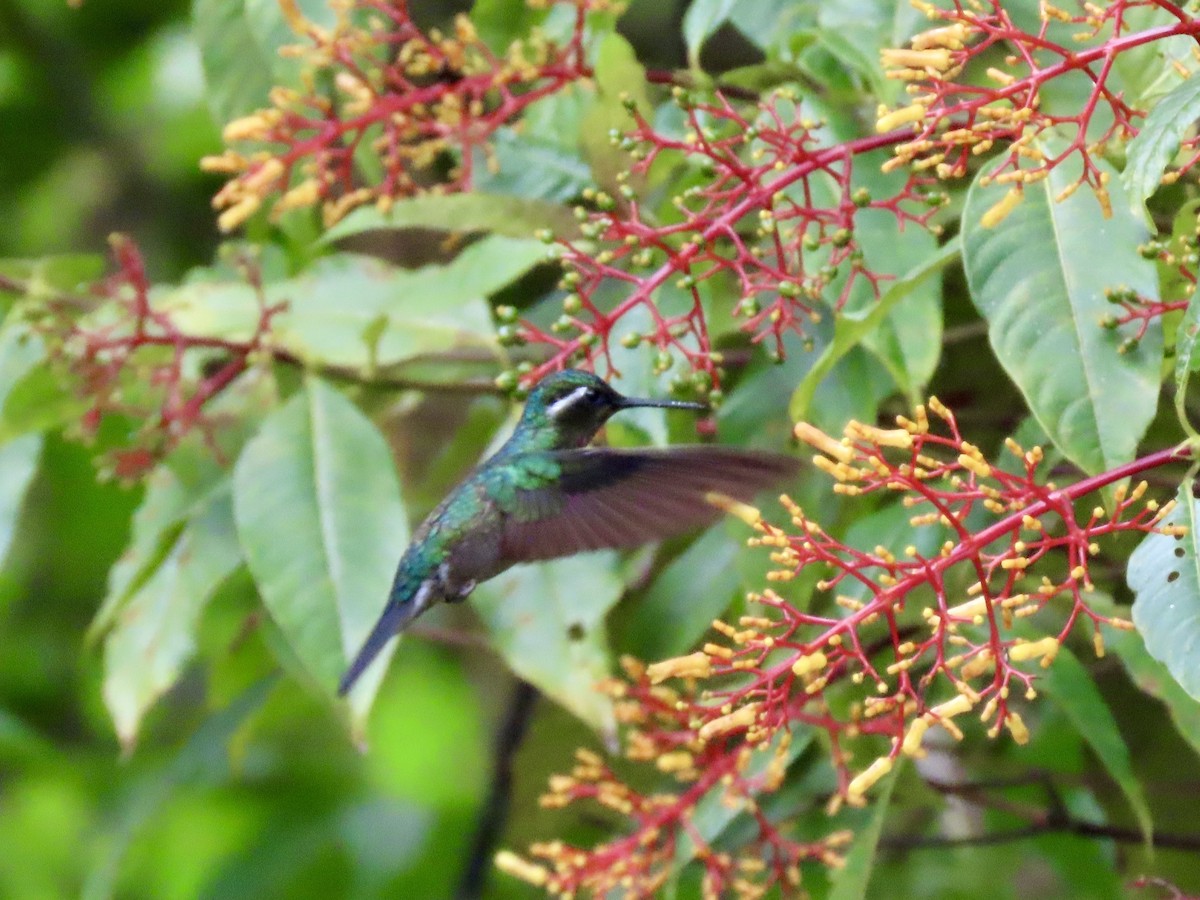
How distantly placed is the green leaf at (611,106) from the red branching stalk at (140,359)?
1.58 feet

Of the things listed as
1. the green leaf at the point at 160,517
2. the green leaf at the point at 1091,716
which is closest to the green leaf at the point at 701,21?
the green leaf at the point at 1091,716

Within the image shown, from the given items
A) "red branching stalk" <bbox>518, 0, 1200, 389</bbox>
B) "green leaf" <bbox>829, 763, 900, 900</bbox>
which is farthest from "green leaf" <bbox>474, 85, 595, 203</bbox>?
"green leaf" <bbox>829, 763, 900, 900</bbox>

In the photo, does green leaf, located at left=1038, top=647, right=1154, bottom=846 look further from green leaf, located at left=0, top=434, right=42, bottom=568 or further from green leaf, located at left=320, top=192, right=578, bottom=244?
green leaf, located at left=0, top=434, right=42, bottom=568

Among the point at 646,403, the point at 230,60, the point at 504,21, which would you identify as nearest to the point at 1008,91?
the point at 646,403

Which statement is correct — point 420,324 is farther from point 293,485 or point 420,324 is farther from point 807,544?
point 807,544

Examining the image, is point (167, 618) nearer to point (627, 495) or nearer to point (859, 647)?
point (627, 495)

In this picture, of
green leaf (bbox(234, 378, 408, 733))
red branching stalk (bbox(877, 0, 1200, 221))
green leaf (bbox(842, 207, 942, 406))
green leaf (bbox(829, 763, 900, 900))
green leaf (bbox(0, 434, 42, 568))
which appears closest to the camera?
red branching stalk (bbox(877, 0, 1200, 221))

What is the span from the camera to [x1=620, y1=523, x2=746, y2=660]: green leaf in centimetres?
184

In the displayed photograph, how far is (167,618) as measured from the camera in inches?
80.6

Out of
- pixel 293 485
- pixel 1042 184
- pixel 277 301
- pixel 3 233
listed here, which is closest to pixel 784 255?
pixel 1042 184

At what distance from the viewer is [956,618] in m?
1.15

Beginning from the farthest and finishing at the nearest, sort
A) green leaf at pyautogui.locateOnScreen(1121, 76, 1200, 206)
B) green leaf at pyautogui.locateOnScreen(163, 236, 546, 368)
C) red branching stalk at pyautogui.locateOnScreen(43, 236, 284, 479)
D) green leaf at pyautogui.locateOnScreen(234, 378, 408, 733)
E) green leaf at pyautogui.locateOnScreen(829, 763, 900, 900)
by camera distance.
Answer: red branching stalk at pyautogui.locateOnScreen(43, 236, 284, 479), green leaf at pyautogui.locateOnScreen(163, 236, 546, 368), green leaf at pyautogui.locateOnScreen(234, 378, 408, 733), green leaf at pyautogui.locateOnScreen(829, 763, 900, 900), green leaf at pyautogui.locateOnScreen(1121, 76, 1200, 206)

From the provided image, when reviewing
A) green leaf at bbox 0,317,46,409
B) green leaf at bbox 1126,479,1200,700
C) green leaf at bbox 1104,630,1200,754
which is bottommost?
green leaf at bbox 1104,630,1200,754

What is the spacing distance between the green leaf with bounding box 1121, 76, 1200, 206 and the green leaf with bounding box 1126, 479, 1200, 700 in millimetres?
234
